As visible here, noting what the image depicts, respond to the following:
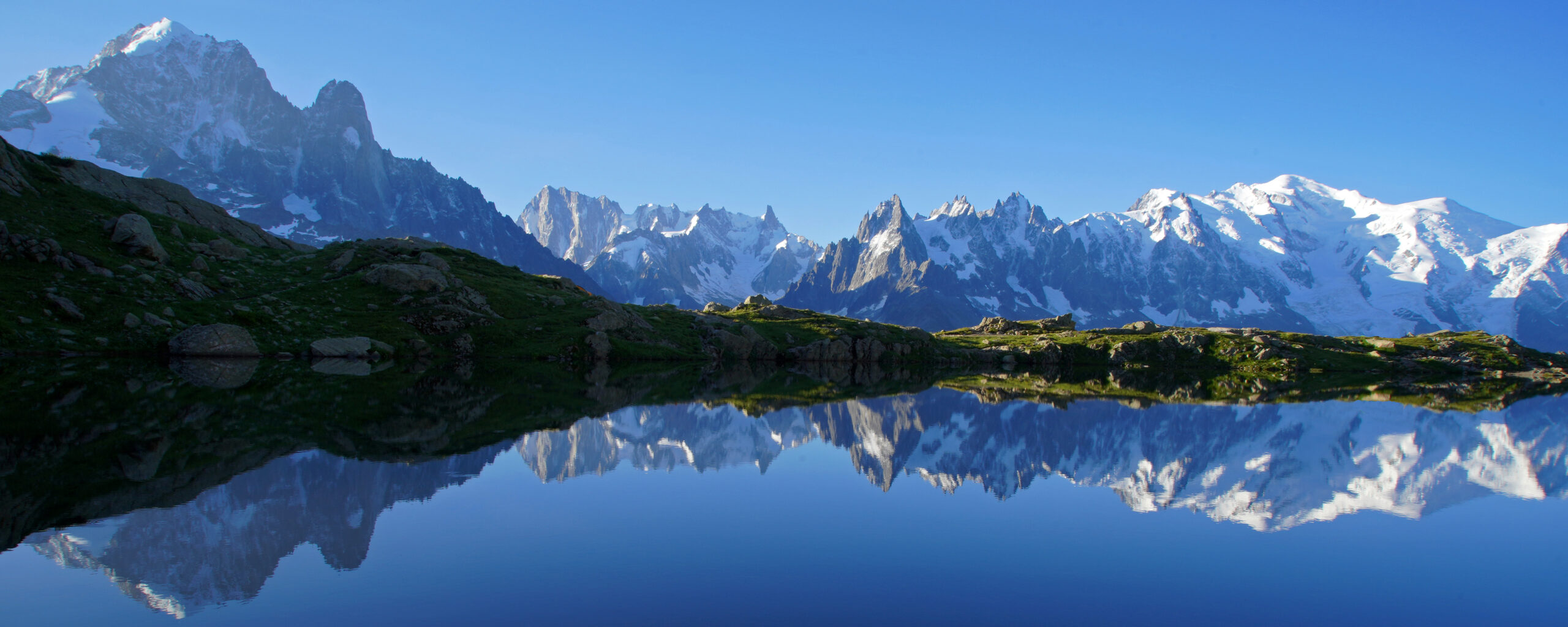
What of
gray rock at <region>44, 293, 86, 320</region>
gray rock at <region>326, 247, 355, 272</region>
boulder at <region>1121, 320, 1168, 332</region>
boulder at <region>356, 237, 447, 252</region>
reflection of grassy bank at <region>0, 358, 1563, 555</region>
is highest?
boulder at <region>356, 237, 447, 252</region>

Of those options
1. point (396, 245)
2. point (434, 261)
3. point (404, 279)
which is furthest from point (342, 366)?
point (396, 245)

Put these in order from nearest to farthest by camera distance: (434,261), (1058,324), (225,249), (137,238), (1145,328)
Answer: (137,238)
(225,249)
(434,261)
(1145,328)
(1058,324)

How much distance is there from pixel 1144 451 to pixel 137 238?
8737 centimetres

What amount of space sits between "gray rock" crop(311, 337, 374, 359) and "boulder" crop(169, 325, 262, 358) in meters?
4.24

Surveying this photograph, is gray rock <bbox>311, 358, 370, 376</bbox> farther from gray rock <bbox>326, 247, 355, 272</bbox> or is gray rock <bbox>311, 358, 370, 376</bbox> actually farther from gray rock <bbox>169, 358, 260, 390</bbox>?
gray rock <bbox>326, 247, 355, 272</bbox>

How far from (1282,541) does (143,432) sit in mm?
31452

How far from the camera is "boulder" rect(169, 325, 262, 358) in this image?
60875 millimetres

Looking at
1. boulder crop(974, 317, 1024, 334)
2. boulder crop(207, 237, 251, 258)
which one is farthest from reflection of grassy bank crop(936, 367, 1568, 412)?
boulder crop(207, 237, 251, 258)

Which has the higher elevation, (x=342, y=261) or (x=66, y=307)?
(x=342, y=261)

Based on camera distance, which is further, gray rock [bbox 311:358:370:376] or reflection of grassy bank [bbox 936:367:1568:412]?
reflection of grassy bank [bbox 936:367:1568:412]

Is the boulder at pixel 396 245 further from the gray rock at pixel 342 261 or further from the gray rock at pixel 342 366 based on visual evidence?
the gray rock at pixel 342 366

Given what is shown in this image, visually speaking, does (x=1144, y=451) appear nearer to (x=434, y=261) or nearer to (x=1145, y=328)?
(x=434, y=261)

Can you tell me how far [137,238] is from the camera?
72500mm

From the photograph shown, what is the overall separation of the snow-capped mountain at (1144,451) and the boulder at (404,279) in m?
59.5
